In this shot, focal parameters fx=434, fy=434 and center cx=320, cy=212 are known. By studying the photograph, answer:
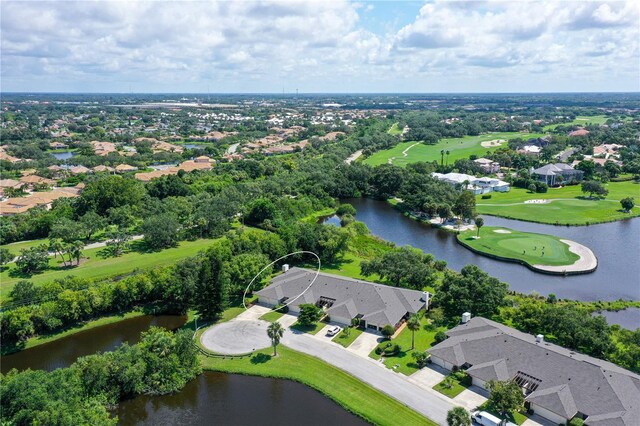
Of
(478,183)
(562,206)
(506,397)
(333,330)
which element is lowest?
(562,206)

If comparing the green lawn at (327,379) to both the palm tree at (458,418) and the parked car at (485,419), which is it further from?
the palm tree at (458,418)

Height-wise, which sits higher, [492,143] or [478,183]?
[492,143]

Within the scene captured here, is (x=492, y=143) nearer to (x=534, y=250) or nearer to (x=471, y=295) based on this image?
(x=534, y=250)

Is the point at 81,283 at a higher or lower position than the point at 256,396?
higher

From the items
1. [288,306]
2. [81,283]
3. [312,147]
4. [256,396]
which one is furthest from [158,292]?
[312,147]

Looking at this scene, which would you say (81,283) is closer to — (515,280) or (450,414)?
(450,414)

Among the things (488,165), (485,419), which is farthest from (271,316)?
(488,165)
